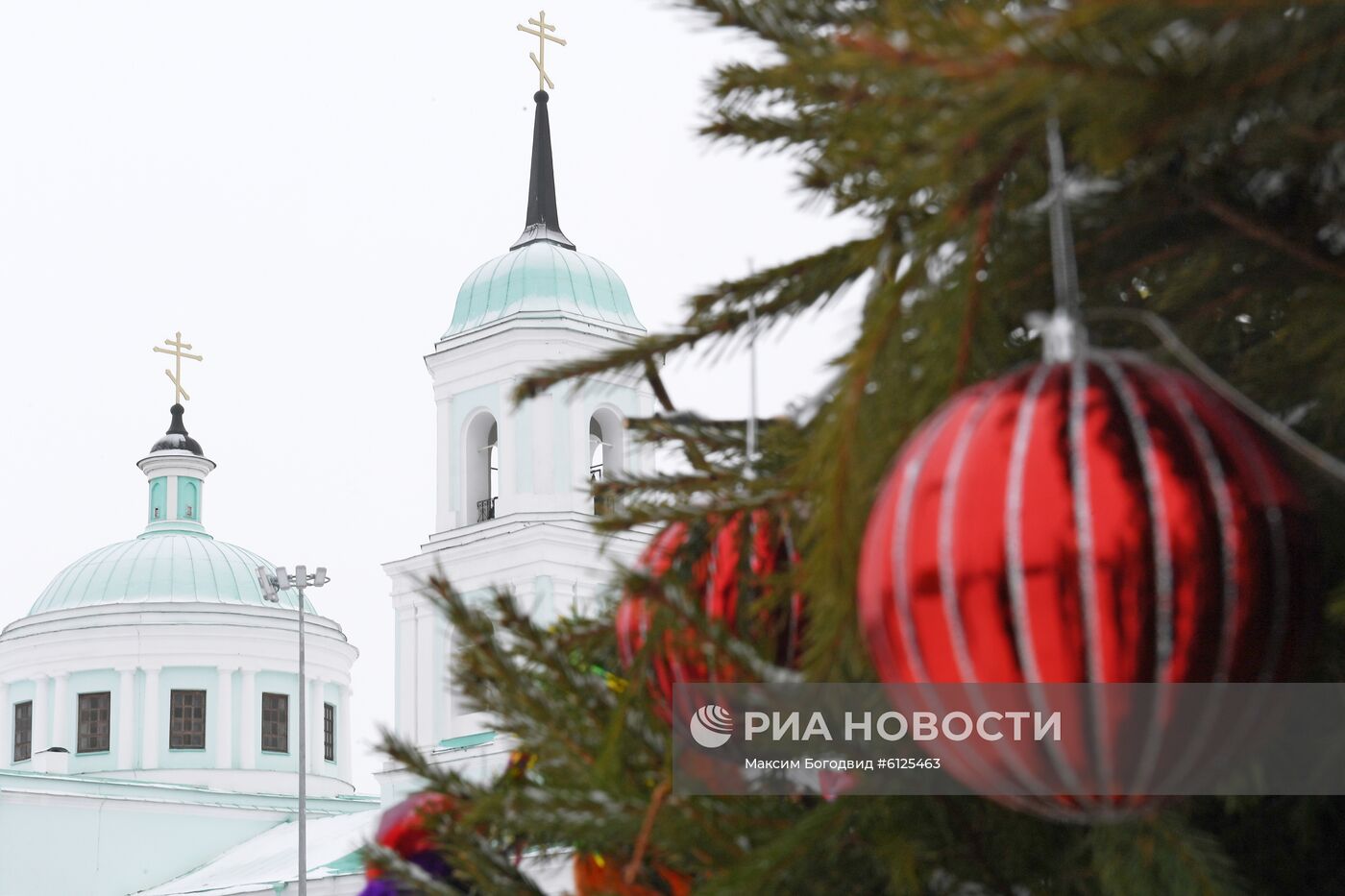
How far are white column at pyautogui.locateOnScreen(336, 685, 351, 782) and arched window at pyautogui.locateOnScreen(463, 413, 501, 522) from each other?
13796mm

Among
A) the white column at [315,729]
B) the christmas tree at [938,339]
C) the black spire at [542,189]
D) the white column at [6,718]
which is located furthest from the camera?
the white column at [315,729]

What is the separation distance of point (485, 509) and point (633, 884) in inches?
1175

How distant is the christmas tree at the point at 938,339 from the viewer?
1.42 meters

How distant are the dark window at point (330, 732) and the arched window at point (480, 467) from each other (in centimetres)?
1408

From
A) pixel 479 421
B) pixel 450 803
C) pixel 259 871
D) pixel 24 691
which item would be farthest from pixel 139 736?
pixel 450 803

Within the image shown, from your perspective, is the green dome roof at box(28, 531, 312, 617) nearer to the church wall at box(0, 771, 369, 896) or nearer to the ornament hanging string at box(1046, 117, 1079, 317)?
the church wall at box(0, 771, 369, 896)

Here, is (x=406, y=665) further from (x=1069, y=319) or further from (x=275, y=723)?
(x=1069, y=319)

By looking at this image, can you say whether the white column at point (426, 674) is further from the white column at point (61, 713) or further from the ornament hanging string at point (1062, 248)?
the ornament hanging string at point (1062, 248)

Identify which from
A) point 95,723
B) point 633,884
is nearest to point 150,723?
point 95,723

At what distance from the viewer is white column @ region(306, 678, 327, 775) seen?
143 feet

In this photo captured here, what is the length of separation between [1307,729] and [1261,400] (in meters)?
0.33

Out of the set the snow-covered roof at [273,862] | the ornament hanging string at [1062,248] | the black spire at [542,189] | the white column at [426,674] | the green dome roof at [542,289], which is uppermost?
the black spire at [542,189]

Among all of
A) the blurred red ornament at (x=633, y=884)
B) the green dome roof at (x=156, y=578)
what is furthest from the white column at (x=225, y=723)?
the blurred red ornament at (x=633, y=884)

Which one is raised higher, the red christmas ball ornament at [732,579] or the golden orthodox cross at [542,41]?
the golden orthodox cross at [542,41]
